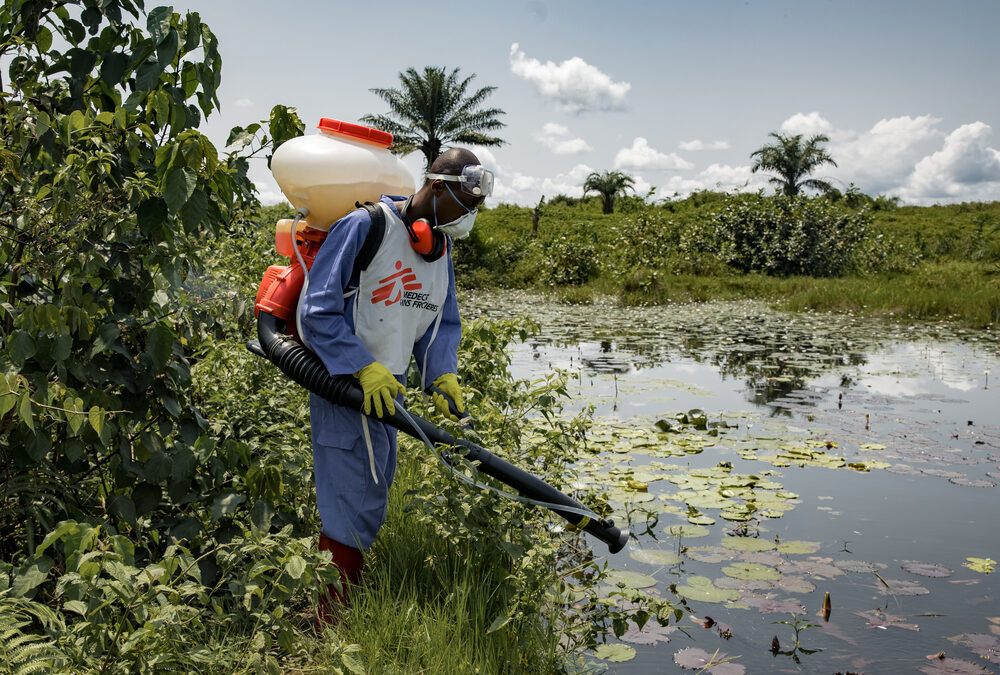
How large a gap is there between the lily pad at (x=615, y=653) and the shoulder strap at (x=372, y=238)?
1749 millimetres

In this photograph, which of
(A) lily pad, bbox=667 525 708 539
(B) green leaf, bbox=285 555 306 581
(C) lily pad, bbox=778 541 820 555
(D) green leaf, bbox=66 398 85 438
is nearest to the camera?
(B) green leaf, bbox=285 555 306 581

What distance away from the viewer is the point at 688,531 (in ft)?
13.5

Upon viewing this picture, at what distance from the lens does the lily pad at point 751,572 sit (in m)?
3.54

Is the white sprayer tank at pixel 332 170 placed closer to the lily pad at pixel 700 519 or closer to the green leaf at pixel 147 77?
the green leaf at pixel 147 77

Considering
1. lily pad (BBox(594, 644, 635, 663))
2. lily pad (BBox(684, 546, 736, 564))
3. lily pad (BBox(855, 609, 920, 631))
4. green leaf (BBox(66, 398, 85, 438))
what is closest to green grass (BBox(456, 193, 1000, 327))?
lily pad (BBox(684, 546, 736, 564))

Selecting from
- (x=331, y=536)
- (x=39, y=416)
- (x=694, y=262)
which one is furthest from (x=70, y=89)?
Result: (x=694, y=262)

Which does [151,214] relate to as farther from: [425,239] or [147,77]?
[425,239]

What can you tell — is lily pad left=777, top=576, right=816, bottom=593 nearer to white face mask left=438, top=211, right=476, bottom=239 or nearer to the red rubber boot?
the red rubber boot

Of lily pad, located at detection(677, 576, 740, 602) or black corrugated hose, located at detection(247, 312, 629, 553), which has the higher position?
black corrugated hose, located at detection(247, 312, 629, 553)

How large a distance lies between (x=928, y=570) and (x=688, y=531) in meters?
1.16

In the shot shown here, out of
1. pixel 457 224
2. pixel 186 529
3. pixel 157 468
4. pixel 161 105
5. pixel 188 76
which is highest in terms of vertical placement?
pixel 188 76

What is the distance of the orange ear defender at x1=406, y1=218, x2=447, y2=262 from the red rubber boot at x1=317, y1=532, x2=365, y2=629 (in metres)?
1.09

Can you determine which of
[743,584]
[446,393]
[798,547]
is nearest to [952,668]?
[743,584]

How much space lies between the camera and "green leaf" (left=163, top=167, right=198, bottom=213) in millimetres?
2121
